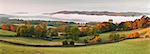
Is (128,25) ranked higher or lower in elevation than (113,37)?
higher

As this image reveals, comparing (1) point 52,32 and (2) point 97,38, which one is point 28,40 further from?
(2) point 97,38

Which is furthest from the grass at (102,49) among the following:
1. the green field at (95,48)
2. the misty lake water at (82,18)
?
the misty lake water at (82,18)

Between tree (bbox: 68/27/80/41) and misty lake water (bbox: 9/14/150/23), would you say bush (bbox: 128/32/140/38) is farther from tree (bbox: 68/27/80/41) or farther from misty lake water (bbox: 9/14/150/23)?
tree (bbox: 68/27/80/41)

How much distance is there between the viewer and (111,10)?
16.4ft

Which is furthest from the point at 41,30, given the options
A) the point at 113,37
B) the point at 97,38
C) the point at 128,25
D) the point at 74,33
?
the point at 128,25

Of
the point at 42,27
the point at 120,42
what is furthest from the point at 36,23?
the point at 120,42

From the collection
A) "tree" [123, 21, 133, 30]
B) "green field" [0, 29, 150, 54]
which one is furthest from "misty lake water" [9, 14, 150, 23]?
"green field" [0, 29, 150, 54]

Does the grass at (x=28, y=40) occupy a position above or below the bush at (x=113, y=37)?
below

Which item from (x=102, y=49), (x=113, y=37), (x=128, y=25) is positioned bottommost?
(x=102, y=49)

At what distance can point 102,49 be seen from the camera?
196 inches

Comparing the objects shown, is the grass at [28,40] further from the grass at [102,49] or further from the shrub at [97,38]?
the shrub at [97,38]

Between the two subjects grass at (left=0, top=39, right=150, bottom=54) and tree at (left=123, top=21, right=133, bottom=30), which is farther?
tree at (left=123, top=21, right=133, bottom=30)

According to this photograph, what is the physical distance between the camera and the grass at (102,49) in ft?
16.1

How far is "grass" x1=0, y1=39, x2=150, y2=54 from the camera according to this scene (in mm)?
4906
